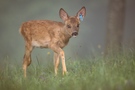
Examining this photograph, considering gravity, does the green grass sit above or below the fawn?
below

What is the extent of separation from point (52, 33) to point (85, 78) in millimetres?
2919

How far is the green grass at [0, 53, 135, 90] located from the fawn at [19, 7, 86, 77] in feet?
1.44

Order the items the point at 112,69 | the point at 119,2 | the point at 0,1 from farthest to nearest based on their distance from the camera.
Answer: the point at 0,1, the point at 119,2, the point at 112,69

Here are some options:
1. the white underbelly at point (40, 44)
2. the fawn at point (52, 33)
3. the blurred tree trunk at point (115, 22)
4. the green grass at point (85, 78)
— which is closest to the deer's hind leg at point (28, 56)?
the fawn at point (52, 33)

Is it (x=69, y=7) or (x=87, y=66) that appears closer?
(x=87, y=66)

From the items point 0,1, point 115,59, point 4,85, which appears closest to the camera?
point 4,85

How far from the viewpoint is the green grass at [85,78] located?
258 inches

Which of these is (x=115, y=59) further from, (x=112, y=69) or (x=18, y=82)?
(x=18, y=82)

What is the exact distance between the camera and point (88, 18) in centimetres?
2000

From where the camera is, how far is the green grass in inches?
258

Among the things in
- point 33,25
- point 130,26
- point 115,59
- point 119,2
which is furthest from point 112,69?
point 130,26

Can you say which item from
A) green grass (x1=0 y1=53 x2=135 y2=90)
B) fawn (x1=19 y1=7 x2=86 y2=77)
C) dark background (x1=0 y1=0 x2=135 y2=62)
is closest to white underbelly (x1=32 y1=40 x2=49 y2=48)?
fawn (x1=19 y1=7 x2=86 y2=77)

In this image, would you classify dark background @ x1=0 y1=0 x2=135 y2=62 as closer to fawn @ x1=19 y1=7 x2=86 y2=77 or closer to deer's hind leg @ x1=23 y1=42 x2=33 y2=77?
fawn @ x1=19 y1=7 x2=86 y2=77

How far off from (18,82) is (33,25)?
117 inches
